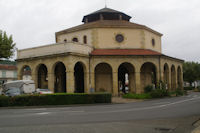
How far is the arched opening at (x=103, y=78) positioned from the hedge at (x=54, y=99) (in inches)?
390

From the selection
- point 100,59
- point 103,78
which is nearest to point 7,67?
point 103,78

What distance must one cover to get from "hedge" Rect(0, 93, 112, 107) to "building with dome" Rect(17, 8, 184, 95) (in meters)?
6.03

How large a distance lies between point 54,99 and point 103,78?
41.6ft

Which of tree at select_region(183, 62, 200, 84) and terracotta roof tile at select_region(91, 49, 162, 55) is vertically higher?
terracotta roof tile at select_region(91, 49, 162, 55)

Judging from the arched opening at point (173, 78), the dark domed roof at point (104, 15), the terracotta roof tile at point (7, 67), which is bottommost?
the arched opening at point (173, 78)

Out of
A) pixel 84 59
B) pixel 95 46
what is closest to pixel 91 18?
pixel 95 46

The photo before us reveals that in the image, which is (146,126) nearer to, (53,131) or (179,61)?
(53,131)

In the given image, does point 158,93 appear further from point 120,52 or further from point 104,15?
point 104,15

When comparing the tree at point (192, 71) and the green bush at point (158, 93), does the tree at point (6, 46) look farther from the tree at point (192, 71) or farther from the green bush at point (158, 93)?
the tree at point (192, 71)

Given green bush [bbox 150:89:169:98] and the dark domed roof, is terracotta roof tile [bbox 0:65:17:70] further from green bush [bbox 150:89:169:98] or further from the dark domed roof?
green bush [bbox 150:89:169:98]

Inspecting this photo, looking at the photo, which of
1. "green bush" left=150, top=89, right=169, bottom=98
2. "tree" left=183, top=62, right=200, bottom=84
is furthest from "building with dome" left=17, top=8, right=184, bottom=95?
"tree" left=183, top=62, right=200, bottom=84

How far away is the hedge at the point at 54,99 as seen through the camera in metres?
18.5

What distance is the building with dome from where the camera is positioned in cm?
2786

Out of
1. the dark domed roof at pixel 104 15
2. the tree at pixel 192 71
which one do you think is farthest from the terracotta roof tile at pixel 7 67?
the tree at pixel 192 71
